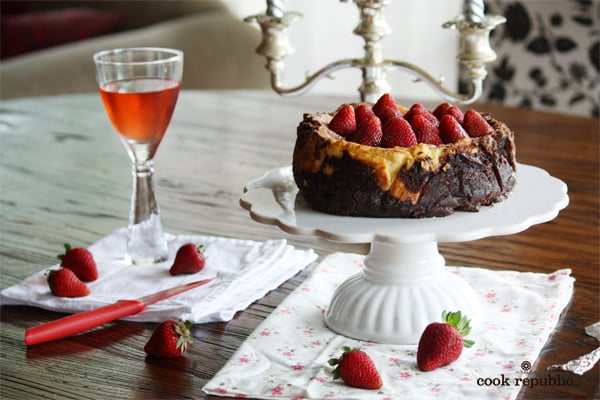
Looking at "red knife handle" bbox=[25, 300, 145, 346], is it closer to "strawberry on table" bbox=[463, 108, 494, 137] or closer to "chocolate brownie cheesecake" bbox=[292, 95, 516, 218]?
"chocolate brownie cheesecake" bbox=[292, 95, 516, 218]

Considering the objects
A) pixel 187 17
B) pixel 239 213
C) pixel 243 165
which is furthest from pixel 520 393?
pixel 187 17

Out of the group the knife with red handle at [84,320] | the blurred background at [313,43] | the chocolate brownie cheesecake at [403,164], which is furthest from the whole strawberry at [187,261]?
the blurred background at [313,43]

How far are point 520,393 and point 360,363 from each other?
0.54 ft

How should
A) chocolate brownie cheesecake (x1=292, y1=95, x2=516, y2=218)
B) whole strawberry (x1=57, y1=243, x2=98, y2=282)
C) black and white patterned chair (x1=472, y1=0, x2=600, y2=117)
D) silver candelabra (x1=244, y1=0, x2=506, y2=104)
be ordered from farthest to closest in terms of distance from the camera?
black and white patterned chair (x1=472, y1=0, x2=600, y2=117), silver candelabra (x1=244, y1=0, x2=506, y2=104), whole strawberry (x1=57, y1=243, x2=98, y2=282), chocolate brownie cheesecake (x1=292, y1=95, x2=516, y2=218)

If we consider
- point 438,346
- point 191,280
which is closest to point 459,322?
point 438,346

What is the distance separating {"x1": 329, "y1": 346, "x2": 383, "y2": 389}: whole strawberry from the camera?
0.94m

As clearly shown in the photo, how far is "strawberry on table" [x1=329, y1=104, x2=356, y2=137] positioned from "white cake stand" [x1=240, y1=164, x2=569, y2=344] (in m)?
0.10

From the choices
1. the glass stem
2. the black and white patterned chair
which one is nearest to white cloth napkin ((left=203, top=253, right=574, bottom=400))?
the glass stem

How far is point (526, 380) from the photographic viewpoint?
957 millimetres

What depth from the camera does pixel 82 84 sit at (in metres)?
3.37

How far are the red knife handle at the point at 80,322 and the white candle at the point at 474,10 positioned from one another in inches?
25.7

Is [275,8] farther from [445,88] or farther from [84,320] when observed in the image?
[84,320]

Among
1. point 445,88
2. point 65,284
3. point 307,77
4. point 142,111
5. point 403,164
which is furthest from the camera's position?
point 307,77

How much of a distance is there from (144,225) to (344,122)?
399mm
